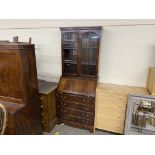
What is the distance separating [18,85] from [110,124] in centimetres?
165

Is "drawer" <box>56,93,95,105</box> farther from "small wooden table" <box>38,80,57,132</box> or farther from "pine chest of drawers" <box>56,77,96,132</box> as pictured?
"small wooden table" <box>38,80,57,132</box>

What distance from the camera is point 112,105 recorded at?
7.52ft

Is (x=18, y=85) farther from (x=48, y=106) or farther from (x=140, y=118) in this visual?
(x=140, y=118)

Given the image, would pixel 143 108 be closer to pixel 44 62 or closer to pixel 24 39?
pixel 44 62

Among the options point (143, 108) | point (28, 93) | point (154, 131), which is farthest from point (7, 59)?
point (154, 131)

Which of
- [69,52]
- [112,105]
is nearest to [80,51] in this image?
[69,52]

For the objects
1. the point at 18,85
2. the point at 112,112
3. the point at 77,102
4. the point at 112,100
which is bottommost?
the point at 112,112

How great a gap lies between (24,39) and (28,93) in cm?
153

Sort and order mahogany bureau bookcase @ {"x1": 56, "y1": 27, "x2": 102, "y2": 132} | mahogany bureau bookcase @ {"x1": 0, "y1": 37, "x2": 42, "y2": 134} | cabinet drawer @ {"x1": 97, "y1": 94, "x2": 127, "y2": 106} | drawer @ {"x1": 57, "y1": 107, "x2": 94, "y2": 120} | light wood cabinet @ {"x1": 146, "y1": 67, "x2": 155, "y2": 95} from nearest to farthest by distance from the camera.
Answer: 1. mahogany bureau bookcase @ {"x1": 0, "y1": 37, "x2": 42, "y2": 134}
2. light wood cabinet @ {"x1": 146, "y1": 67, "x2": 155, "y2": 95}
3. cabinet drawer @ {"x1": 97, "y1": 94, "x2": 127, "y2": 106}
4. mahogany bureau bookcase @ {"x1": 56, "y1": 27, "x2": 102, "y2": 132}
5. drawer @ {"x1": 57, "y1": 107, "x2": 94, "y2": 120}

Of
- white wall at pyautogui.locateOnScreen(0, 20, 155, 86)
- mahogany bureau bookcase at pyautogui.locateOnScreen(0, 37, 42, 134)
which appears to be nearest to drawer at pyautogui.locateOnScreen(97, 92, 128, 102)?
white wall at pyautogui.locateOnScreen(0, 20, 155, 86)

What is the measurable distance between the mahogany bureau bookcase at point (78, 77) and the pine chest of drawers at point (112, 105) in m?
Result: 0.12

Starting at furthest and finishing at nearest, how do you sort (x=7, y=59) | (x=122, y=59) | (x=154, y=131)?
1. (x=122, y=59)
2. (x=154, y=131)
3. (x=7, y=59)

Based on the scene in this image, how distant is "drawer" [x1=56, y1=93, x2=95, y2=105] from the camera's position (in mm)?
2359
